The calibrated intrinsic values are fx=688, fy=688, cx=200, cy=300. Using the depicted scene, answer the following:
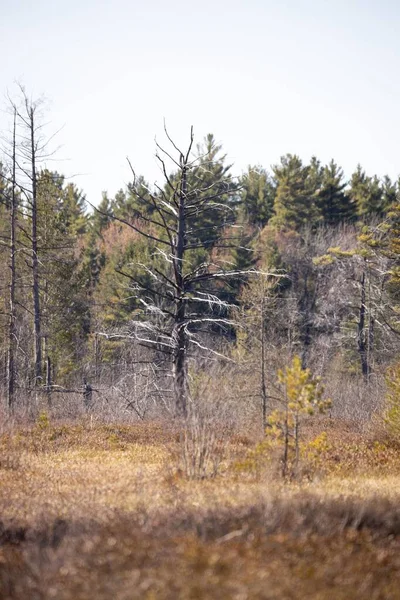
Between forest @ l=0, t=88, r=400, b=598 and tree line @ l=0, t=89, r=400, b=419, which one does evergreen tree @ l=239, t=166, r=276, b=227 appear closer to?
tree line @ l=0, t=89, r=400, b=419

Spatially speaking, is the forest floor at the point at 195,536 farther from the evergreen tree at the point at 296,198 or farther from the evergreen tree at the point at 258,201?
the evergreen tree at the point at 258,201

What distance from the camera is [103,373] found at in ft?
139

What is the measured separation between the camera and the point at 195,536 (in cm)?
618

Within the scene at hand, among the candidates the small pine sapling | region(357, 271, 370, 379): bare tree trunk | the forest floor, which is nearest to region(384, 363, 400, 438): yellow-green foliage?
the forest floor

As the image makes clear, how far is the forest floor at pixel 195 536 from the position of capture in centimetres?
520

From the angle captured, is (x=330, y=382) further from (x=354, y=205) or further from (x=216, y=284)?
(x=354, y=205)

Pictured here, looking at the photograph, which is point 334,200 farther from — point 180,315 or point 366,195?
point 180,315

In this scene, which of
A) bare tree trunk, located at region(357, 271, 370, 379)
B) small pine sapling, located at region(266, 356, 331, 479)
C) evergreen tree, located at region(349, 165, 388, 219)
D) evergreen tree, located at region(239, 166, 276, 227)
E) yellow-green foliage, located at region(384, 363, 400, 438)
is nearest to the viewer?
small pine sapling, located at region(266, 356, 331, 479)

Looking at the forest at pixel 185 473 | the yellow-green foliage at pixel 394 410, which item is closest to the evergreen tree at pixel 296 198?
the forest at pixel 185 473

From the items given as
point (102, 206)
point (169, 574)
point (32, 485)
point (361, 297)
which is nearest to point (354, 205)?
point (361, 297)

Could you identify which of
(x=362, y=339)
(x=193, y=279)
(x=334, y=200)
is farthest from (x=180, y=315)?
(x=334, y=200)

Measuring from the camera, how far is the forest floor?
5.20m

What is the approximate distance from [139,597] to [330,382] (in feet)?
116

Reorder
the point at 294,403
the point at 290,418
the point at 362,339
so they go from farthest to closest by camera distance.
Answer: the point at 362,339
the point at 290,418
the point at 294,403
